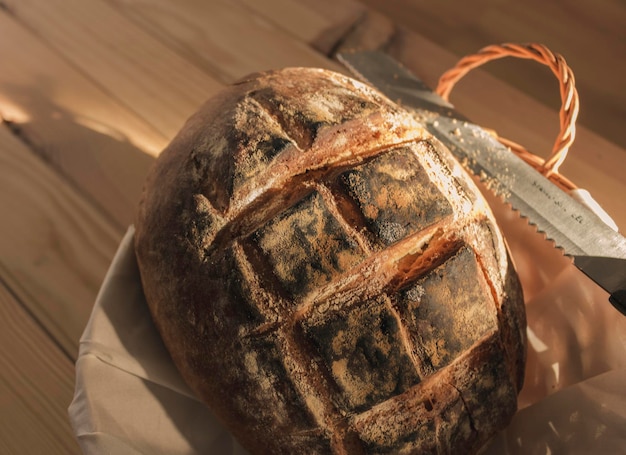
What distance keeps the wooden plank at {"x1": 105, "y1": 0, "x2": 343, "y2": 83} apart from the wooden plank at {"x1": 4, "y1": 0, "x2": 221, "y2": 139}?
1.7 inches

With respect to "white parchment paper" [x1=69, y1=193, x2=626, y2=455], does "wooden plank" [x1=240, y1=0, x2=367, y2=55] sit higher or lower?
higher

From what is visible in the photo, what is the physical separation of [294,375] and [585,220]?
64 cm

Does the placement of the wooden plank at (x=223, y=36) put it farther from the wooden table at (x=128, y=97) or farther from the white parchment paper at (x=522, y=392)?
the white parchment paper at (x=522, y=392)

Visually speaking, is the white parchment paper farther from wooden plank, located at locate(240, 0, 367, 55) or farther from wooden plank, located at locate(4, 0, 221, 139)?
wooden plank, located at locate(240, 0, 367, 55)

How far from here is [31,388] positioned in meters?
1.19

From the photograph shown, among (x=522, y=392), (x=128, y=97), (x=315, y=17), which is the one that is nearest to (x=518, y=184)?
(x=522, y=392)

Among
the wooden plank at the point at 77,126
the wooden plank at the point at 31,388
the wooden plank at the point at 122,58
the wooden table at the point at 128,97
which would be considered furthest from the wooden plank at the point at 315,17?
the wooden plank at the point at 31,388

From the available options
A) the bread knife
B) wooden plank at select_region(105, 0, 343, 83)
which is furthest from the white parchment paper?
wooden plank at select_region(105, 0, 343, 83)

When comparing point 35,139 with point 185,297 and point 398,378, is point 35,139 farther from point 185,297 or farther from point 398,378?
point 398,378

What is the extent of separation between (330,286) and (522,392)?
579 millimetres

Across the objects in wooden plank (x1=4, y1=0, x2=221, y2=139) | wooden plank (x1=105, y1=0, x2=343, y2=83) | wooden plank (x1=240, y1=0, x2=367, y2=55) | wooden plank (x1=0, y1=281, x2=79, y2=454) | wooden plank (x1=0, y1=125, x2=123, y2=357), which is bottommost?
wooden plank (x1=0, y1=281, x2=79, y2=454)

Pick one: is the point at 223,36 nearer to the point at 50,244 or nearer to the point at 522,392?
the point at 50,244

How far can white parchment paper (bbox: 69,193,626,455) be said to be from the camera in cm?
102

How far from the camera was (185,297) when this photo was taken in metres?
0.97
